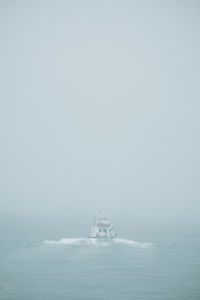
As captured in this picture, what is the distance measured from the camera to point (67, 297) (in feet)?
244

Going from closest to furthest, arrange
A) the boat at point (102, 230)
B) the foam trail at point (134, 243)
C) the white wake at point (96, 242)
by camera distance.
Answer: the foam trail at point (134, 243) → the white wake at point (96, 242) → the boat at point (102, 230)

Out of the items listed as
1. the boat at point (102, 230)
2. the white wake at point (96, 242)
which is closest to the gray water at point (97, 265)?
the white wake at point (96, 242)

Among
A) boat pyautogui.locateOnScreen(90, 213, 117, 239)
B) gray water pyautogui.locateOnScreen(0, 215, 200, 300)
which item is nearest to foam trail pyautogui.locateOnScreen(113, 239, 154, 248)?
gray water pyautogui.locateOnScreen(0, 215, 200, 300)

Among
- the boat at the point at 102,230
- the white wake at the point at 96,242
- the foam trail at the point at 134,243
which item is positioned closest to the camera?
the foam trail at the point at 134,243

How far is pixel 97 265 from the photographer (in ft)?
314

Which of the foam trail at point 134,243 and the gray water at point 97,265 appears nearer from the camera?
the gray water at point 97,265

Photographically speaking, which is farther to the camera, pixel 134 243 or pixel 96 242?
pixel 96 242

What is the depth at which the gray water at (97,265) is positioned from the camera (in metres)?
77.5

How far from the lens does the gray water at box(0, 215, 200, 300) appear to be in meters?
77.5

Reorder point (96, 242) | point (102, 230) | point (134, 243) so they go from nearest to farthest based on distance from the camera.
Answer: point (134, 243)
point (96, 242)
point (102, 230)

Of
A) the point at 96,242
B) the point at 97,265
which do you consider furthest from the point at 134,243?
the point at 97,265

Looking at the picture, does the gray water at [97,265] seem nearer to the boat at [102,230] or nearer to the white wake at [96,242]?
the white wake at [96,242]

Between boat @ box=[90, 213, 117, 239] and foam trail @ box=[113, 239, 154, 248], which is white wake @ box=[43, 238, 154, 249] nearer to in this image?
foam trail @ box=[113, 239, 154, 248]

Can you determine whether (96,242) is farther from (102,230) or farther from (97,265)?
(97,265)
